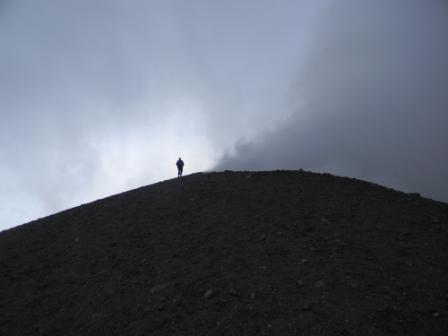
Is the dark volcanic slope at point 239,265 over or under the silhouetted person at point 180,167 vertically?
under

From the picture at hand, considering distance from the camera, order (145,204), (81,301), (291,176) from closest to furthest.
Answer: (81,301) → (145,204) → (291,176)

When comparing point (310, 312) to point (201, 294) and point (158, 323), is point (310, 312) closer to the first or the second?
point (201, 294)

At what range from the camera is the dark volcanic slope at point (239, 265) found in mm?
8898

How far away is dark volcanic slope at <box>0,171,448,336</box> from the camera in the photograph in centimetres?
890

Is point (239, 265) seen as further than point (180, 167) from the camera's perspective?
No

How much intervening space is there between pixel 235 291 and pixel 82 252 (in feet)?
23.8

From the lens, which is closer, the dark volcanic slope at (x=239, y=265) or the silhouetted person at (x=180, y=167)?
the dark volcanic slope at (x=239, y=265)

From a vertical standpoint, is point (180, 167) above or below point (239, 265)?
above

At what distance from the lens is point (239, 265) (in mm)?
11320

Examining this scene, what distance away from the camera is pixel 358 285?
9.75m

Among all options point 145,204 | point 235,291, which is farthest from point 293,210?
point 145,204

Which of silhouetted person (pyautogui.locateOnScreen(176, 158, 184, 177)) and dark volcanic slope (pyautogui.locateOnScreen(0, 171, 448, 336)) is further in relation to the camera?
silhouetted person (pyautogui.locateOnScreen(176, 158, 184, 177))

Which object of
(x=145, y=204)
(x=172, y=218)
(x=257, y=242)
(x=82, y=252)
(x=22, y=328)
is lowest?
(x=22, y=328)

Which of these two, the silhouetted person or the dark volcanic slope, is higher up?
the silhouetted person
